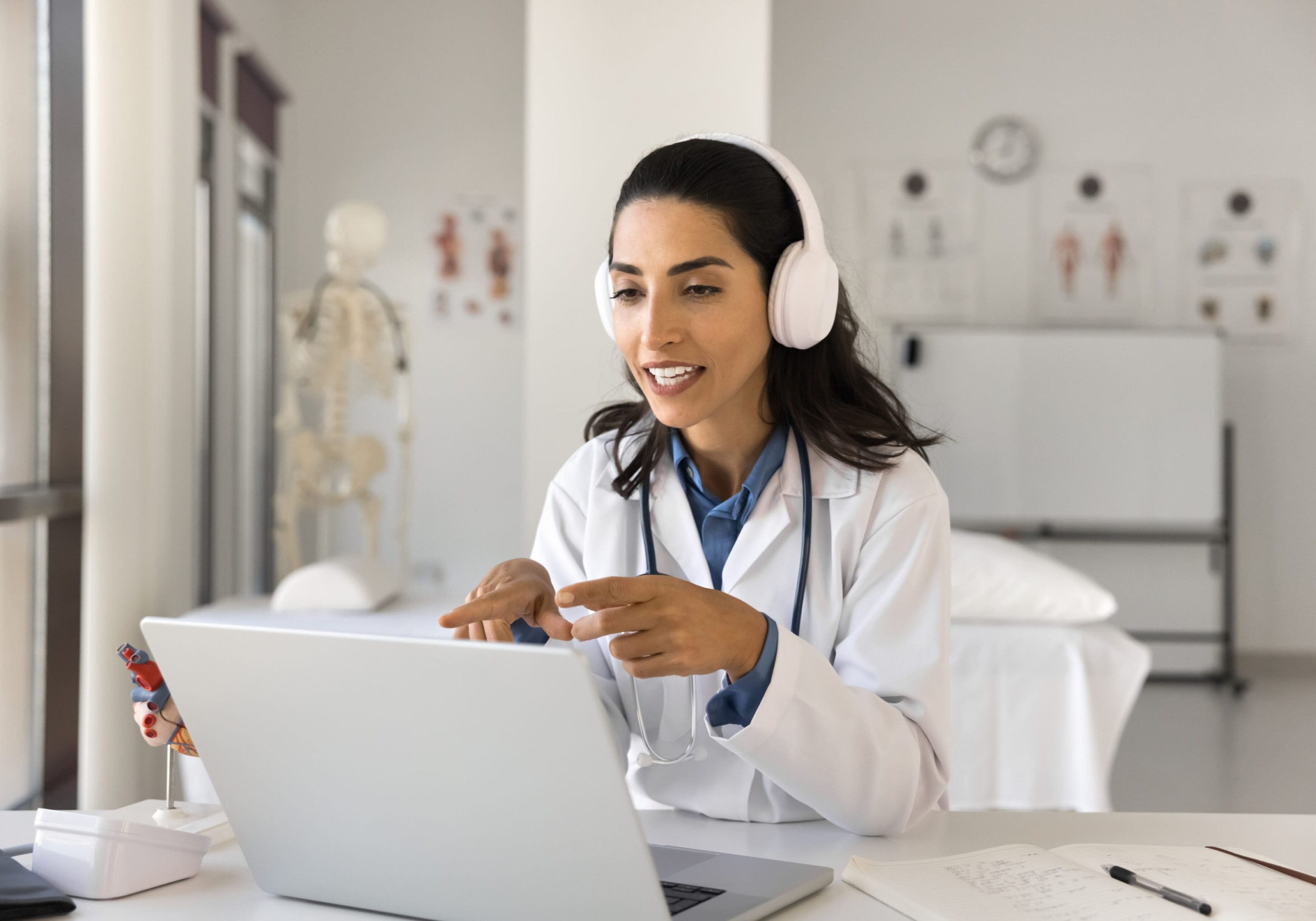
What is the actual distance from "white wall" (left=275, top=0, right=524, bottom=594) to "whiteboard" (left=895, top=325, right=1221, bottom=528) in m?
1.92

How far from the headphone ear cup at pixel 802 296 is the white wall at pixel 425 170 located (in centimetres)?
432

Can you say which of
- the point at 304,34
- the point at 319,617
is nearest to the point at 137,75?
the point at 319,617

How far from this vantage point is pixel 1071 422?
5.28 metres

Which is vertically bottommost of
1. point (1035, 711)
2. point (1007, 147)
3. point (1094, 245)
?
point (1035, 711)

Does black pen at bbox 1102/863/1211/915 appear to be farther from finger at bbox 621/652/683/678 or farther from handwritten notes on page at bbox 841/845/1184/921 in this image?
finger at bbox 621/652/683/678

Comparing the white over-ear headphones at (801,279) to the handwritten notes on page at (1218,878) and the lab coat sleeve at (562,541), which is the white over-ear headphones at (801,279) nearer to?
the lab coat sleeve at (562,541)

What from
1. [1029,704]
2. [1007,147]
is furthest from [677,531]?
[1007,147]

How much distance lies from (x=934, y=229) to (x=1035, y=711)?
10.6 ft

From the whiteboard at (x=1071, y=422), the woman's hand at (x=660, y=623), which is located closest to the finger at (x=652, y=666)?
the woman's hand at (x=660, y=623)

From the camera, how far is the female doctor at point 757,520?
1101 mm

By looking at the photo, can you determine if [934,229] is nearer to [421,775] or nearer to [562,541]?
[562,541]

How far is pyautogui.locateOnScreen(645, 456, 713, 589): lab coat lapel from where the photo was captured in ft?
4.50

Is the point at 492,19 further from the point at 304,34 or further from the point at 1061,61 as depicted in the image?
the point at 1061,61

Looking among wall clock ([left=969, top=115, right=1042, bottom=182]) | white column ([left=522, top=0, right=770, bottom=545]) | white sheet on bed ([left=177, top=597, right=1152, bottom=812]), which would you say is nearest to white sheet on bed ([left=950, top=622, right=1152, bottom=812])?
white sheet on bed ([left=177, top=597, right=1152, bottom=812])
